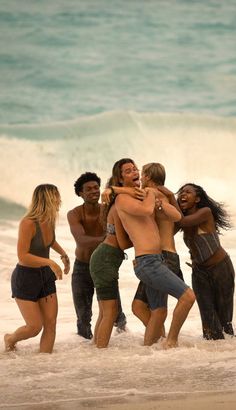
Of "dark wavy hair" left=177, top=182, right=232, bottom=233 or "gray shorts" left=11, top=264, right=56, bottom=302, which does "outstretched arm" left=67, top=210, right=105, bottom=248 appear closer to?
"gray shorts" left=11, top=264, right=56, bottom=302

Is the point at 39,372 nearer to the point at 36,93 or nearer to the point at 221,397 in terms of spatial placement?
the point at 221,397

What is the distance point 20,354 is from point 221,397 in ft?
6.73

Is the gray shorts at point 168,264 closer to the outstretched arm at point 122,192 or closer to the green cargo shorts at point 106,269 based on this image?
the green cargo shorts at point 106,269

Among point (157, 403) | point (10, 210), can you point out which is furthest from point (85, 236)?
point (10, 210)

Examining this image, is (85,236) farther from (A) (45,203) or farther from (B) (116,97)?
(B) (116,97)

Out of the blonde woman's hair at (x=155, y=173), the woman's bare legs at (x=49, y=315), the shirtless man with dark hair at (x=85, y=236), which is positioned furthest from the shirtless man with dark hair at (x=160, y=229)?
the woman's bare legs at (x=49, y=315)

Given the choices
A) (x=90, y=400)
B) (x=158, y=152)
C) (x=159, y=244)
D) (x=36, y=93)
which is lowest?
(x=90, y=400)

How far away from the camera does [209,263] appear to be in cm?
723

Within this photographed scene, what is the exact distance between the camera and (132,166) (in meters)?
6.71

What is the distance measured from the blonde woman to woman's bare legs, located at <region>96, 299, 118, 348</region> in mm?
352

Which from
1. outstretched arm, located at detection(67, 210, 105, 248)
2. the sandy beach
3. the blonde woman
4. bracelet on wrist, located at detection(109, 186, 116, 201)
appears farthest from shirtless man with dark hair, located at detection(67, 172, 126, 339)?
the sandy beach

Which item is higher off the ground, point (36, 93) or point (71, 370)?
point (36, 93)

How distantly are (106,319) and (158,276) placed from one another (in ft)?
1.81

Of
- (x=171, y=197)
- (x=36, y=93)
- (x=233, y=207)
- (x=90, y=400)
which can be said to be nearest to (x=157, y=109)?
(x=36, y=93)
